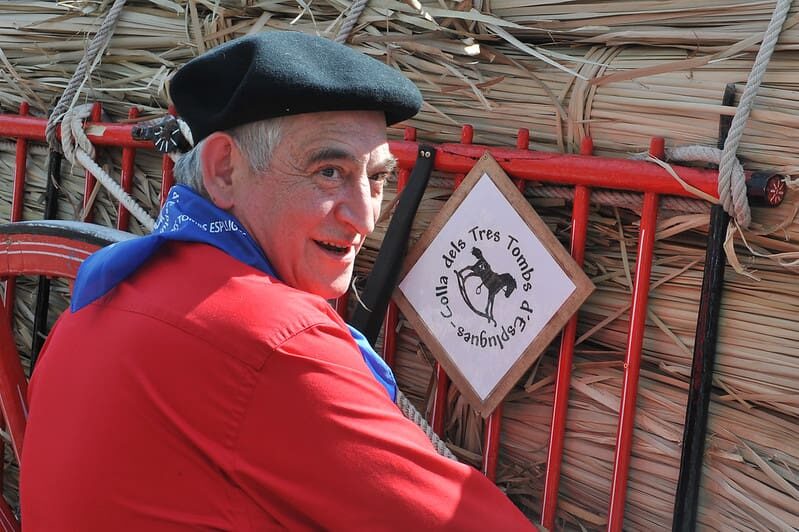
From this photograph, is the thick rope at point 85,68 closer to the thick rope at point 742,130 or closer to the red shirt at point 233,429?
the red shirt at point 233,429

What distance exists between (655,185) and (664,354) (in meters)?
0.29

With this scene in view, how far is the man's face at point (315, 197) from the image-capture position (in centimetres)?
136

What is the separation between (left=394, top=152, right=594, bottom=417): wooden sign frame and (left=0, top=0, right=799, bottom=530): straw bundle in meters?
0.07

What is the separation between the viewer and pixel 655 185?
1.49 meters

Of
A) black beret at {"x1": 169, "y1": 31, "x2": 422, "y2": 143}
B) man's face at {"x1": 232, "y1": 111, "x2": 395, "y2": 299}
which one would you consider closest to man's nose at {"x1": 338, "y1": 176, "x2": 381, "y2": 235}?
man's face at {"x1": 232, "y1": 111, "x2": 395, "y2": 299}

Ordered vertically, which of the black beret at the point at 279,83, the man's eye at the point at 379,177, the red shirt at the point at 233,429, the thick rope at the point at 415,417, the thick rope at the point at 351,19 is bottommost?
the thick rope at the point at 415,417

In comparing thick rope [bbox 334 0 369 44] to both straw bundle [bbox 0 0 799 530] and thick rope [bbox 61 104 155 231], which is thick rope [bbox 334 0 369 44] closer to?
straw bundle [bbox 0 0 799 530]

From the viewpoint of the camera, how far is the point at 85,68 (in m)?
2.27

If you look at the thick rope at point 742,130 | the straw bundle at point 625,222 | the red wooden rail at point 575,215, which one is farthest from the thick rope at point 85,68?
A: the thick rope at point 742,130

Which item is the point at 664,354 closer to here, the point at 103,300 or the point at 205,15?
the point at 103,300

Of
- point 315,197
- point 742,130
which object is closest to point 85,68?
point 315,197

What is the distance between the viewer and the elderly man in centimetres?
114

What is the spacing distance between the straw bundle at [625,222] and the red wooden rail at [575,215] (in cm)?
4

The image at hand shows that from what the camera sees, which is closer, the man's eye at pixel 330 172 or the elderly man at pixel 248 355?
the elderly man at pixel 248 355
